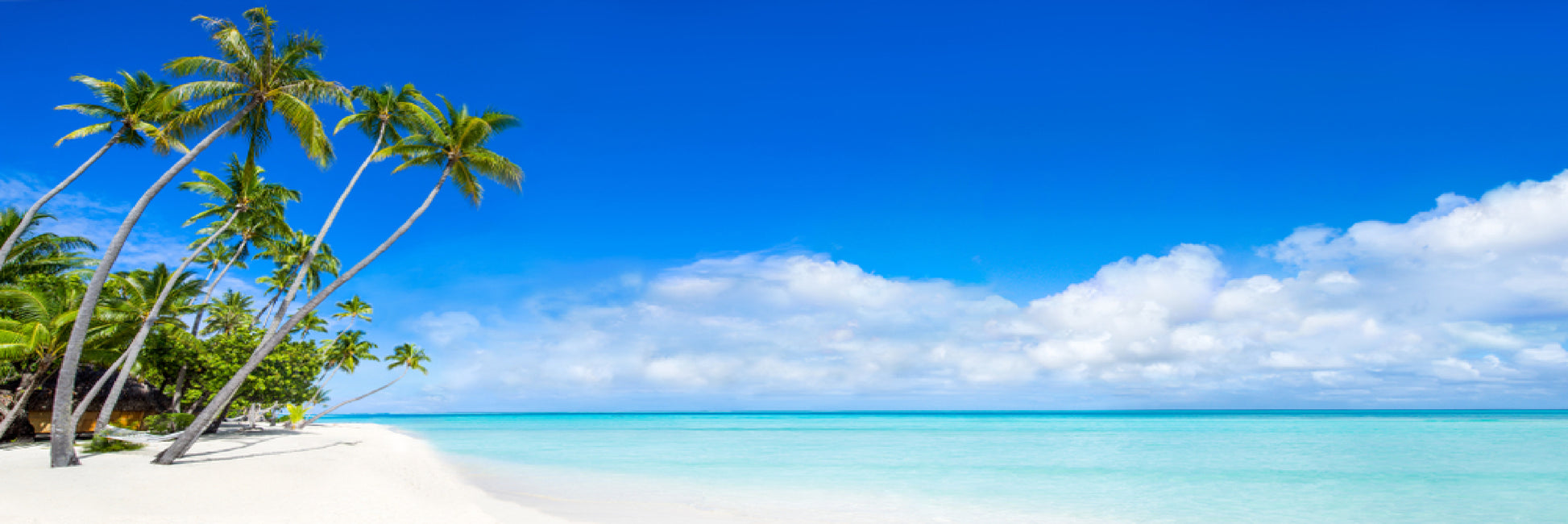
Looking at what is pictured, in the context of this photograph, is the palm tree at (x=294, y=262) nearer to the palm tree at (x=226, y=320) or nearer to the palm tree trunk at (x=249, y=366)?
the palm tree at (x=226, y=320)

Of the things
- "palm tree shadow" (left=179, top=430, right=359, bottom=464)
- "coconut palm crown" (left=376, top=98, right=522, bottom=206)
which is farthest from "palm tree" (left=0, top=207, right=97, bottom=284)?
"coconut palm crown" (left=376, top=98, right=522, bottom=206)

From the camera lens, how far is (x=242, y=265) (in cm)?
2727

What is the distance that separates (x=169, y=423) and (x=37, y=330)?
818 centimetres

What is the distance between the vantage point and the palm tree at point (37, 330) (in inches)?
631

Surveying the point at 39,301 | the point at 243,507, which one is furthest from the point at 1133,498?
the point at 39,301

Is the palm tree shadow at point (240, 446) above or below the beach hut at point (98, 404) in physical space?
below

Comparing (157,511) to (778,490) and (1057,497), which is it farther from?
(1057,497)

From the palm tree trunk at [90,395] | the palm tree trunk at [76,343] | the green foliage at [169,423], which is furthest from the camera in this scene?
the green foliage at [169,423]

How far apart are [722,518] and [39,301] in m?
19.1

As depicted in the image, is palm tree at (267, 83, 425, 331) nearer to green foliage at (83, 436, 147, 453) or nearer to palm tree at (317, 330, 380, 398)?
green foliage at (83, 436, 147, 453)

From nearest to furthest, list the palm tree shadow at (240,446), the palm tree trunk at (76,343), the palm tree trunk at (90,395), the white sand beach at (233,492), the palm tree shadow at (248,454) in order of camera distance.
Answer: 1. the white sand beach at (233,492)
2. the palm tree trunk at (76,343)
3. the palm tree trunk at (90,395)
4. the palm tree shadow at (248,454)
5. the palm tree shadow at (240,446)

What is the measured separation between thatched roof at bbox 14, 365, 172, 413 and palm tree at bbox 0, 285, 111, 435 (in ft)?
3.48

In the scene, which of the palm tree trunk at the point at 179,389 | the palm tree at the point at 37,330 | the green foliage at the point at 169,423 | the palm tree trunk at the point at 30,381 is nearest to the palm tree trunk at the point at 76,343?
the palm tree at the point at 37,330

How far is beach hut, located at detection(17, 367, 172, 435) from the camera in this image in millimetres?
20812
